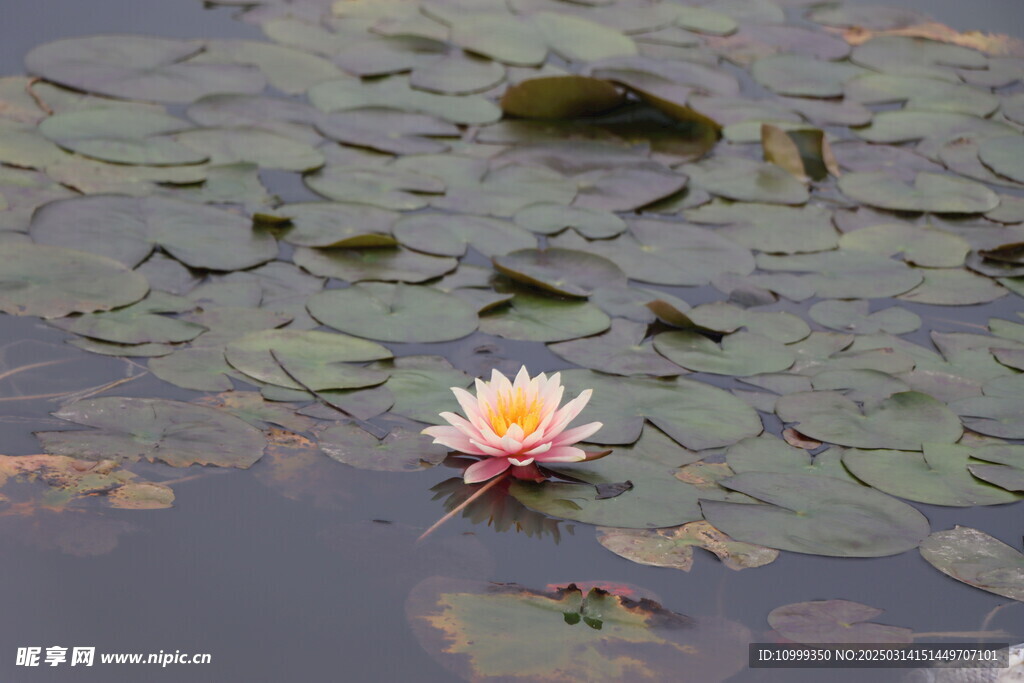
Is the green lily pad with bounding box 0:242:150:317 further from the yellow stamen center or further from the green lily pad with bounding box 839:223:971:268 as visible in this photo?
the green lily pad with bounding box 839:223:971:268

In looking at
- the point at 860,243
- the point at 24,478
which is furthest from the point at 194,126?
the point at 860,243

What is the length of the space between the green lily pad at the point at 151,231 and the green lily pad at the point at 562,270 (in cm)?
61

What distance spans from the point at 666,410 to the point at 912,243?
1.17 metres

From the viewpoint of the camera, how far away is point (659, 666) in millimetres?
1651

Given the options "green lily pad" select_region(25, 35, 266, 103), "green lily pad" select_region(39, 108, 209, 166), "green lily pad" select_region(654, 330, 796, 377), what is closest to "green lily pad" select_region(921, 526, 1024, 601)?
"green lily pad" select_region(654, 330, 796, 377)

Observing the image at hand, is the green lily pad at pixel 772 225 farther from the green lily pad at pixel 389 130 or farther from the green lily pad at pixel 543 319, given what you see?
the green lily pad at pixel 389 130

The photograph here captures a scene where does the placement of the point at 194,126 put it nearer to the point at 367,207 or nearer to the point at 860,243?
the point at 367,207

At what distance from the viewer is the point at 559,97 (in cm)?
352

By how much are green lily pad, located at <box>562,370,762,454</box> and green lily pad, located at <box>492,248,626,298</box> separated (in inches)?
13.6

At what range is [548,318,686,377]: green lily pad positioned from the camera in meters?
2.36

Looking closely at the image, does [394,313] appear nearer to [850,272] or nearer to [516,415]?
[516,415]

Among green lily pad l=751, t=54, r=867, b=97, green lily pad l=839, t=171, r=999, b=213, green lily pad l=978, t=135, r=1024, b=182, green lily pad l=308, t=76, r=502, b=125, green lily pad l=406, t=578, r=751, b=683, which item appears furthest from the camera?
green lily pad l=751, t=54, r=867, b=97

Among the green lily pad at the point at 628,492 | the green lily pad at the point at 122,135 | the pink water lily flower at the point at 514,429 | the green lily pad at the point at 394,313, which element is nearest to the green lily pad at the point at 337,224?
the green lily pad at the point at 394,313

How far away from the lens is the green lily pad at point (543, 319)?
2.46 meters
